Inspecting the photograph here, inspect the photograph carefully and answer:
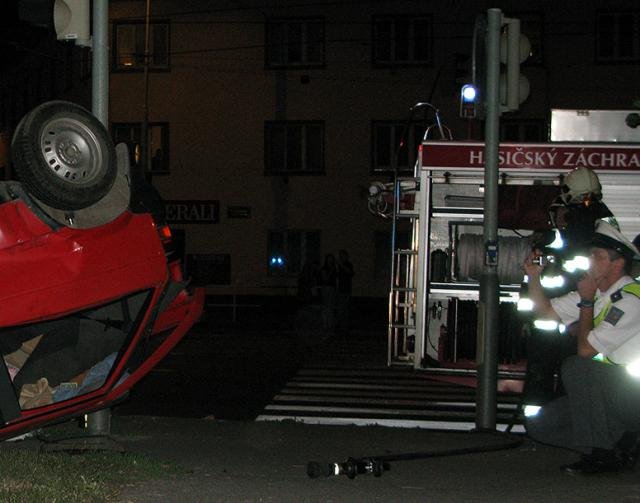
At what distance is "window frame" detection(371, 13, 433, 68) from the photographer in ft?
105

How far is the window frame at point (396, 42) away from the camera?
105ft

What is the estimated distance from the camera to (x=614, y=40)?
31.2m

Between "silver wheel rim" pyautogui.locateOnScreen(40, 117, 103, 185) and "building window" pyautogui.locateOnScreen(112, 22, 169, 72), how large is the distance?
89.0ft

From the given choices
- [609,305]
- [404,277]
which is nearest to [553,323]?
[609,305]

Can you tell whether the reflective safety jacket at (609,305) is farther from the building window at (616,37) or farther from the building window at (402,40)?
the building window at (402,40)

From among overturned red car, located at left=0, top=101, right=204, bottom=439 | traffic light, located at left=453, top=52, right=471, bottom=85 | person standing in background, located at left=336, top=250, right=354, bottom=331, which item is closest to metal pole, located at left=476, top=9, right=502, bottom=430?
overturned red car, located at left=0, top=101, right=204, bottom=439

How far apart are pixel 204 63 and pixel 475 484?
2717 cm

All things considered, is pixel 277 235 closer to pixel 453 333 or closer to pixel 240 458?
pixel 453 333

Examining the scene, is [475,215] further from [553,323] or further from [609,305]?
[609,305]

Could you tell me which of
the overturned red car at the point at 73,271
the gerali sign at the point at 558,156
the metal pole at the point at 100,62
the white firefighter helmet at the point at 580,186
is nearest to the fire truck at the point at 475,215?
the gerali sign at the point at 558,156

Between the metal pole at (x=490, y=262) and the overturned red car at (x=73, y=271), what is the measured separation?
2566 millimetres

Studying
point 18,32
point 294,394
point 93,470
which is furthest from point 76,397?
point 18,32

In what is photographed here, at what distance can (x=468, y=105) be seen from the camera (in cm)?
1261

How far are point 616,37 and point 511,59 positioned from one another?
24292 millimetres
